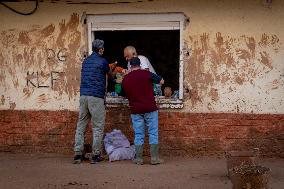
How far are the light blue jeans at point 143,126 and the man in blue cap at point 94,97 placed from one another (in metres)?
0.57

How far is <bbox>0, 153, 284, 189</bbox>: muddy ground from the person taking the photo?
7.46 meters

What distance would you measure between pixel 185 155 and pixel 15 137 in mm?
3191

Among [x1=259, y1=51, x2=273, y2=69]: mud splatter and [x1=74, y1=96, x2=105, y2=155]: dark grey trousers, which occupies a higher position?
[x1=259, y1=51, x2=273, y2=69]: mud splatter

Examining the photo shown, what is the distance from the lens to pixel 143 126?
8.75 m

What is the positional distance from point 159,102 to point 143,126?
0.75m

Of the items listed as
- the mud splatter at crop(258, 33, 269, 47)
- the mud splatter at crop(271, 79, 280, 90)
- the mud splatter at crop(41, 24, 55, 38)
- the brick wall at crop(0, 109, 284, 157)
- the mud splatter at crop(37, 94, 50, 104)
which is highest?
the mud splatter at crop(41, 24, 55, 38)

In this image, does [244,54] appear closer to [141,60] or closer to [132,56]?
[141,60]

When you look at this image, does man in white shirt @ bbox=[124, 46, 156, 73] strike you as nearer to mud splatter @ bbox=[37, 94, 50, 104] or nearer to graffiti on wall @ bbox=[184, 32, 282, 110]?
graffiti on wall @ bbox=[184, 32, 282, 110]

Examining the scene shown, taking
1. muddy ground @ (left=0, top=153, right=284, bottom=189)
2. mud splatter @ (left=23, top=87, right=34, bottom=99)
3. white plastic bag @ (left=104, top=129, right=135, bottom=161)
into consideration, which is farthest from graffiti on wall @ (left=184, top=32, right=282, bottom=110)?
mud splatter @ (left=23, top=87, right=34, bottom=99)

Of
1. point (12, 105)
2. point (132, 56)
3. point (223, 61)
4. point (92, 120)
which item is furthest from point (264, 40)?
point (12, 105)

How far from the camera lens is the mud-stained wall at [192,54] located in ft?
29.5

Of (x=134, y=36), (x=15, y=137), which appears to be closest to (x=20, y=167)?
(x=15, y=137)

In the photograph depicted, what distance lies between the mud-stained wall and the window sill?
6.4 inches

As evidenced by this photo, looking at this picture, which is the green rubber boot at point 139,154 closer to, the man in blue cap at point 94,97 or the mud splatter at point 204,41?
the man in blue cap at point 94,97
